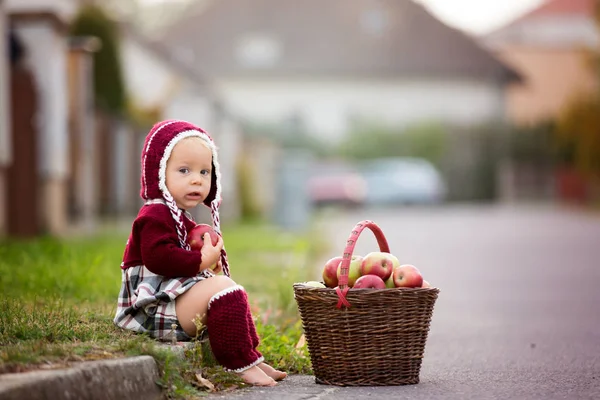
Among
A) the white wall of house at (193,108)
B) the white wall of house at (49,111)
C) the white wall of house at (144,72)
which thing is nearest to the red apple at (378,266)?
the white wall of house at (49,111)

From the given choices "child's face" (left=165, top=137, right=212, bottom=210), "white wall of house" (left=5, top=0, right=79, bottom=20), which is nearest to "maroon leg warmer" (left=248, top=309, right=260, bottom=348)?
"child's face" (left=165, top=137, right=212, bottom=210)

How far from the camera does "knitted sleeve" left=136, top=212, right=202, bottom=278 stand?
489cm

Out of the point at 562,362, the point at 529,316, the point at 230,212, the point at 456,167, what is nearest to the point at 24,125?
the point at 529,316

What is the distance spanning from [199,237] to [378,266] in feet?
2.70

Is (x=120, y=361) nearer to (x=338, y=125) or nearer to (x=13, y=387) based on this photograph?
(x=13, y=387)

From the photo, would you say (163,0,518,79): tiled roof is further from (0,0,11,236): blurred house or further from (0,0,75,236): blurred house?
(0,0,11,236): blurred house

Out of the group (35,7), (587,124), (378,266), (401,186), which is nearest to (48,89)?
(35,7)

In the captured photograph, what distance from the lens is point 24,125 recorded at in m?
13.3

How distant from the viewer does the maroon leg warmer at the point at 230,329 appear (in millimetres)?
4906

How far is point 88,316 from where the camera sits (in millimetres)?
5477

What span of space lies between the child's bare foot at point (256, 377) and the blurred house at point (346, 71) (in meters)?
48.6

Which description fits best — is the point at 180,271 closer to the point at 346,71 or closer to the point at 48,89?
the point at 48,89

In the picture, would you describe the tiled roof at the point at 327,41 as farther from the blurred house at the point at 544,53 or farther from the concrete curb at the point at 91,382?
the concrete curb at the point at 91,382

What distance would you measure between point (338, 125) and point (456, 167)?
11944 millimetres
